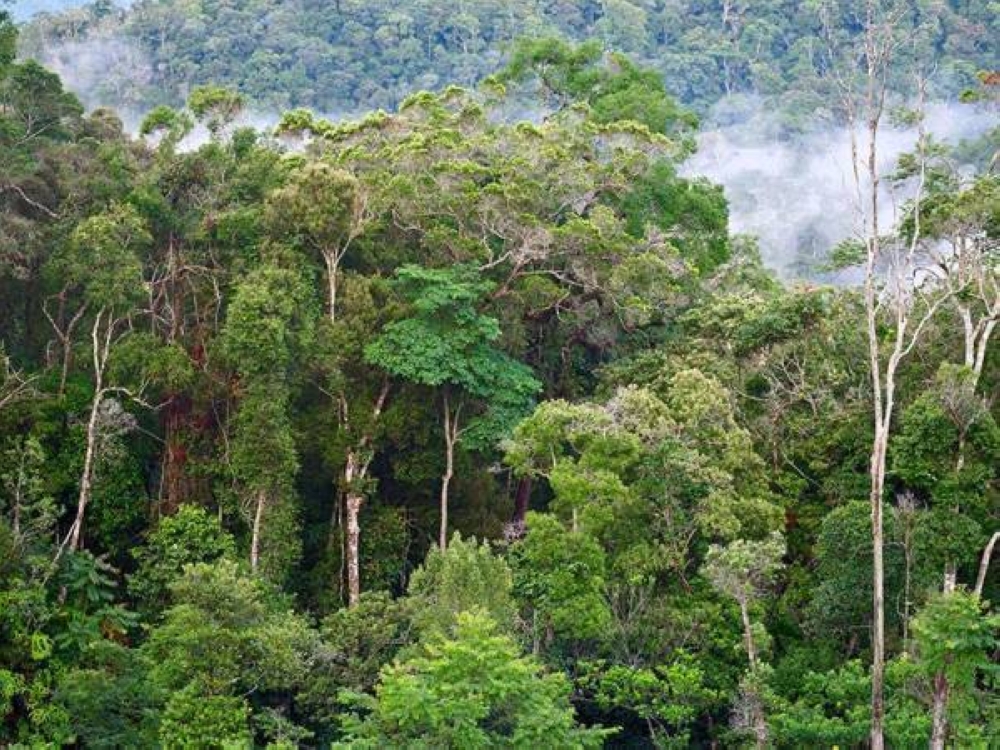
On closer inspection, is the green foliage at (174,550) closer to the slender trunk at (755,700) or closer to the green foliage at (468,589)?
the green foliage at (468,589)

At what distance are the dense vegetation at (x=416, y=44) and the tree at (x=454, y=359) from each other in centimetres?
3152

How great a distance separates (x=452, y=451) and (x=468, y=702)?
643 cm

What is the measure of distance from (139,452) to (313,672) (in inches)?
189

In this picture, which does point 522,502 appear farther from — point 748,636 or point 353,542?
point 748,636

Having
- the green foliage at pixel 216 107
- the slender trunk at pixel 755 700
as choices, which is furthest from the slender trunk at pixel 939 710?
the green foliage at pixel 216 107

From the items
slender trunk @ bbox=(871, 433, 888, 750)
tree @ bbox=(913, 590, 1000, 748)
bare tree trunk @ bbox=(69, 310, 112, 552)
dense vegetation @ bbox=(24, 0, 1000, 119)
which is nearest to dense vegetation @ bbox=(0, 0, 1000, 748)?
tree @ bbox=(913, 590, 1000, 748)

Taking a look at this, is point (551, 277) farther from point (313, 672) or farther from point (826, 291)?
point (313, 672)

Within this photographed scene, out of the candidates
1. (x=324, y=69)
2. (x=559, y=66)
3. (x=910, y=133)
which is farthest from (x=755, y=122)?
(x=559, y=66)

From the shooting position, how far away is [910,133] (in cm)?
5119

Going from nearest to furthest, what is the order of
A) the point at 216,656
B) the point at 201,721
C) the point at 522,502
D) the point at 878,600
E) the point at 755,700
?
the point at 878,600 → the point at 201,721 → the point at 216,656 → the point at 755,700 → the point at 522,502

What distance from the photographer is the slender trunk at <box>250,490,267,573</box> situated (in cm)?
1848

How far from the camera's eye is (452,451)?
65.7ft

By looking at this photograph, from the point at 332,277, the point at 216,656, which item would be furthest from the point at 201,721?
the point at 332,277

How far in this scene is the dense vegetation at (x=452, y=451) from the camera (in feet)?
52.5
